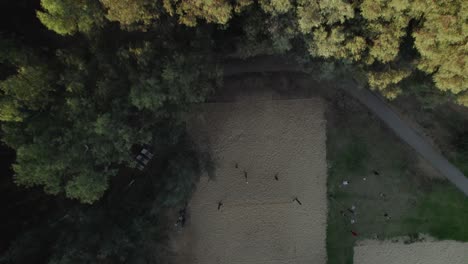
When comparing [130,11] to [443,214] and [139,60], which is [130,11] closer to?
[139,60]

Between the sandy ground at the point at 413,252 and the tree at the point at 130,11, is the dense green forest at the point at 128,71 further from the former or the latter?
the sandy ground at the point at 413,252

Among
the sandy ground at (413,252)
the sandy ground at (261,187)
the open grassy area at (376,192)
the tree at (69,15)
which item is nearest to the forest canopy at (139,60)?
the tree at (69,15)

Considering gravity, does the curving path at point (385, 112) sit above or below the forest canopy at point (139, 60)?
above

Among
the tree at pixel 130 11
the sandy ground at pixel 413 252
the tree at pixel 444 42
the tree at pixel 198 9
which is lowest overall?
the sandy ground at pixel 413 252

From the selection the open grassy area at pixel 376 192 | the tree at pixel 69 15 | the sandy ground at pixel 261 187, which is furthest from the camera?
the open grassy area at pixel 376 192

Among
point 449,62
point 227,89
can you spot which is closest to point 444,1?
point 449,62
